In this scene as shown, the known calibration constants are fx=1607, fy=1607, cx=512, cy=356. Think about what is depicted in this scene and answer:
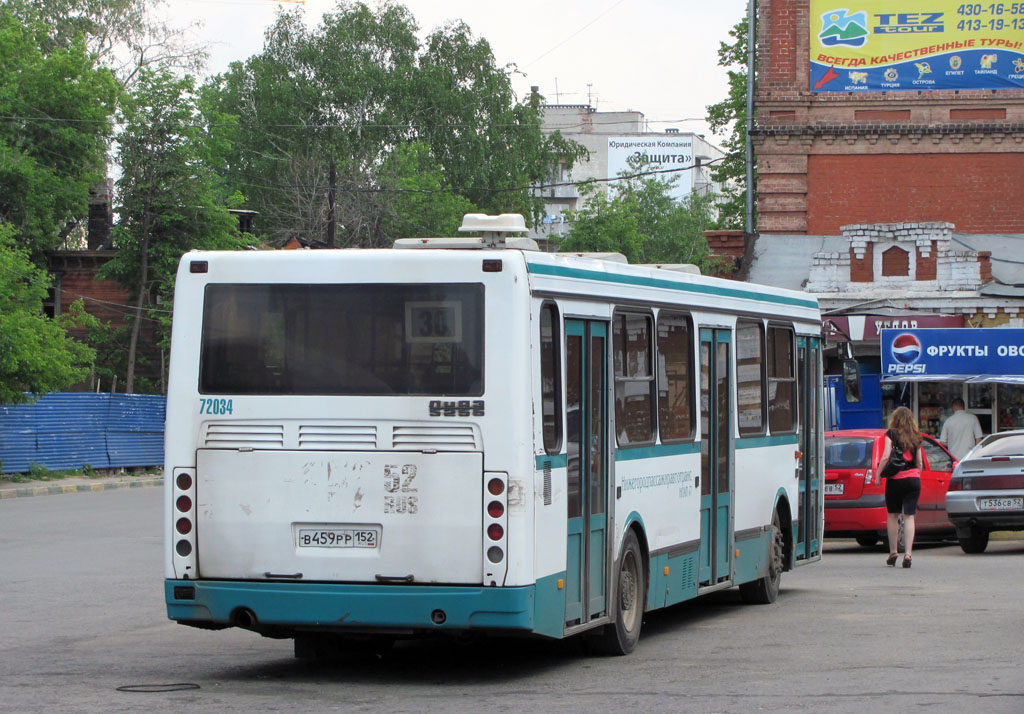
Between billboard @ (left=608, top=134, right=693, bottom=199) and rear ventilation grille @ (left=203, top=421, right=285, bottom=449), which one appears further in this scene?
billboard @ (left=608, top=134, right=693, bottom=199)

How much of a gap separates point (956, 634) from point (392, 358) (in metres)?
4.79

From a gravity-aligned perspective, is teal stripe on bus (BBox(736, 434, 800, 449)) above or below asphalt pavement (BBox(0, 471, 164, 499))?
above

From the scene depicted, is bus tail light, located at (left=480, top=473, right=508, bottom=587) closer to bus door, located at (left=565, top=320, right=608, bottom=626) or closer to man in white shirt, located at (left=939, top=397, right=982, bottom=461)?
bus door, located at (left=565, top=320, right=608, bottom=626)

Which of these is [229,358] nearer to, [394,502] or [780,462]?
[394,502]

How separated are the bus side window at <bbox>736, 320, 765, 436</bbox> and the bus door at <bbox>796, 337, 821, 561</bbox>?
1.30 metres

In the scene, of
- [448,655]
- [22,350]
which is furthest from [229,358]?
[22,350]

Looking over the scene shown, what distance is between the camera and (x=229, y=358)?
9305 millimetres

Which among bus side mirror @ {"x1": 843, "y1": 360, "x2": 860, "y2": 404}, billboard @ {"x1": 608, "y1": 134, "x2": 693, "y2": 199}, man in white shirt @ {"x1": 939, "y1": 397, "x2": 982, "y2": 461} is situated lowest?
man in white shirt @ {"x1": 939, "y1": 397, "x2": 982, "y2": 461}

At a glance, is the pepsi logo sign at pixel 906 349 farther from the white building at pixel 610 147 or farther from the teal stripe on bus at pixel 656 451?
the white building at pixel 610 147

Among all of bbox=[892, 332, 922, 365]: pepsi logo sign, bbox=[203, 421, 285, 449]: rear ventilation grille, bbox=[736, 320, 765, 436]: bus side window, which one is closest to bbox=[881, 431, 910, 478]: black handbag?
bbox=[736, 320, 765, 436]: bus side window

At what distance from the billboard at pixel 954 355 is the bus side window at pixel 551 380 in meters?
20.0

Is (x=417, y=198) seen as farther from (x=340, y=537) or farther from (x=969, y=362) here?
(x=340, y=537)

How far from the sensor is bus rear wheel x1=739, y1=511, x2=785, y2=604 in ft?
45.1

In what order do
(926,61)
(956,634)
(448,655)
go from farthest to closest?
(926,61) < (956,634) < (448,655)
